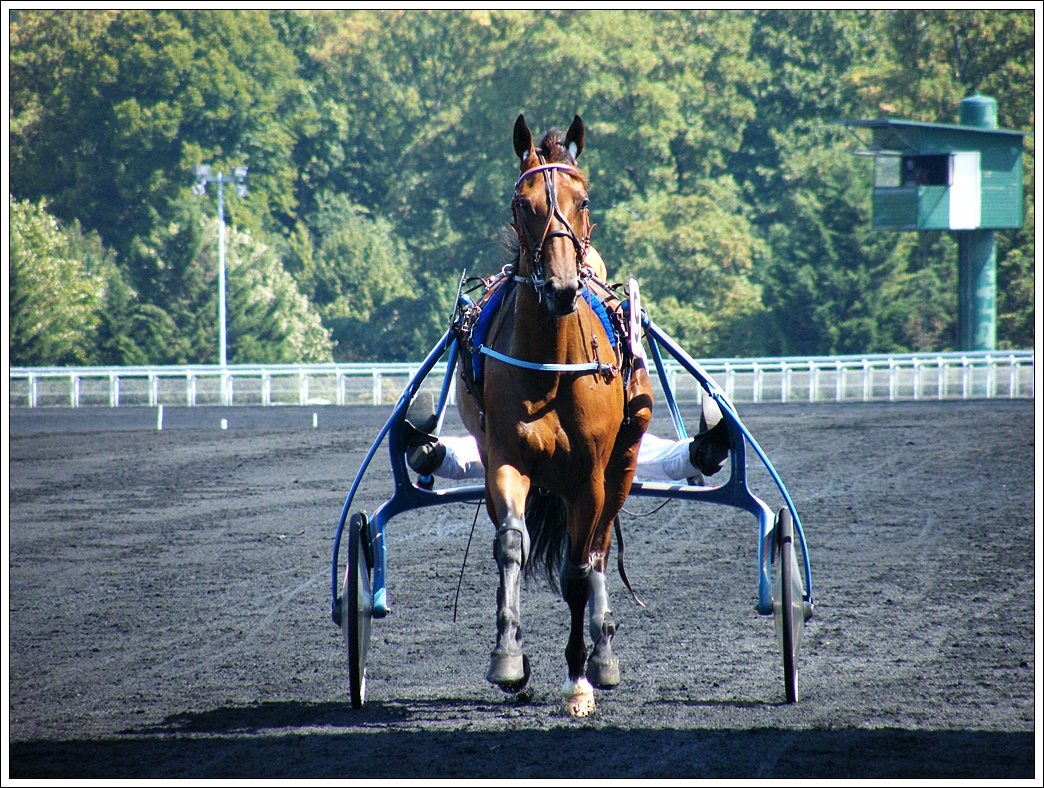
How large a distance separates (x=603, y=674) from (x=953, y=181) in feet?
70.6

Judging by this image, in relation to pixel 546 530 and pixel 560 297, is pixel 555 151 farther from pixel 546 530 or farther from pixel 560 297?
pixel 546 530

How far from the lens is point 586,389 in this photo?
4.41 metres

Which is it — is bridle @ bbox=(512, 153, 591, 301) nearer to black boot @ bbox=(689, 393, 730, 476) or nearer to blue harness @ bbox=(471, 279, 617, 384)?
blue harness @ bbox=(471, 279, 617, 384)

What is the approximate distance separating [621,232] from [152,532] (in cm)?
2454

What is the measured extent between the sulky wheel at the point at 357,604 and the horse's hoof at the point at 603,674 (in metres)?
0.89

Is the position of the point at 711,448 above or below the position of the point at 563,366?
below

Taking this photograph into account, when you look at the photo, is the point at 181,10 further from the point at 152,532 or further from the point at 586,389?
the point at 586,389

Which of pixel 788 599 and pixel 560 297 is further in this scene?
pixel 788 599

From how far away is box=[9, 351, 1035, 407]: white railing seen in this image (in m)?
24.0

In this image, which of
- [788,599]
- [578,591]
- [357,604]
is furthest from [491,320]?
[788,599]

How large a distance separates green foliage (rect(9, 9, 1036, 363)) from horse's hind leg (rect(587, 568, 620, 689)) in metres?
26.4

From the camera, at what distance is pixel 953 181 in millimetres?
24000

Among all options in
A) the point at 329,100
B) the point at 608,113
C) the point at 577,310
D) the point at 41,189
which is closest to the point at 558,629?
the point at 577,310

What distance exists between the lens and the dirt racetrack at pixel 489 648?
4.05 metres
